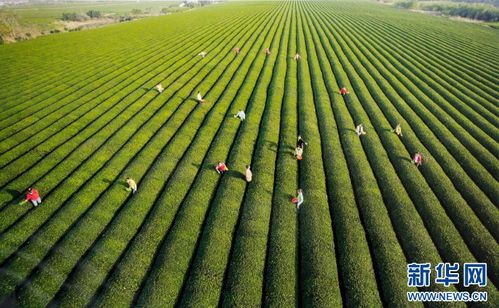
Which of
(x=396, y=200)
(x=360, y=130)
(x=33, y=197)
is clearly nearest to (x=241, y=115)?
(x=360, y=130)

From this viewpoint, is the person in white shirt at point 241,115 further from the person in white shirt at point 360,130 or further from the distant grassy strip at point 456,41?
the distant grassy strip at point 456,41

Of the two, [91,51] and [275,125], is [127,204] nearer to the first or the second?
[275,125]

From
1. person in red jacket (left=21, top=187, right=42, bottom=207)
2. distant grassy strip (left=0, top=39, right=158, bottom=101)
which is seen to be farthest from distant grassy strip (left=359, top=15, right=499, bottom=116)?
distant grassy strip (left=0, top=39, right=158, bottom=101)

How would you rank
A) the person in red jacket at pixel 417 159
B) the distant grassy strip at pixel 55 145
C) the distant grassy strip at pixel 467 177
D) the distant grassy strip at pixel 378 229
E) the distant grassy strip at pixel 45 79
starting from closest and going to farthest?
1. the distant grassy strip at pixel 378 229
2. the distant grassy strip at pixel 467 177
3. the distant grassy strip at pixel 55 145
4. the person in red jacket at pixel 417 159
5. the distant grassy strip at pixel 45 79

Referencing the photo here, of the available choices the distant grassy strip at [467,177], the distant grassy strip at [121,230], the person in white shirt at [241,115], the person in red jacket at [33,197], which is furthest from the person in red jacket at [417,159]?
the person in red jacket at [33,197]

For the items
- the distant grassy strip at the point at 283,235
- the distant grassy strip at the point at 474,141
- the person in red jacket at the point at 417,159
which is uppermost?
the person in red jacket at the point at 417,159

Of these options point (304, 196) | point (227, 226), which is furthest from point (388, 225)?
point (227, 226)

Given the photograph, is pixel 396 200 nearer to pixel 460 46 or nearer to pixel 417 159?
pixel 417 159
